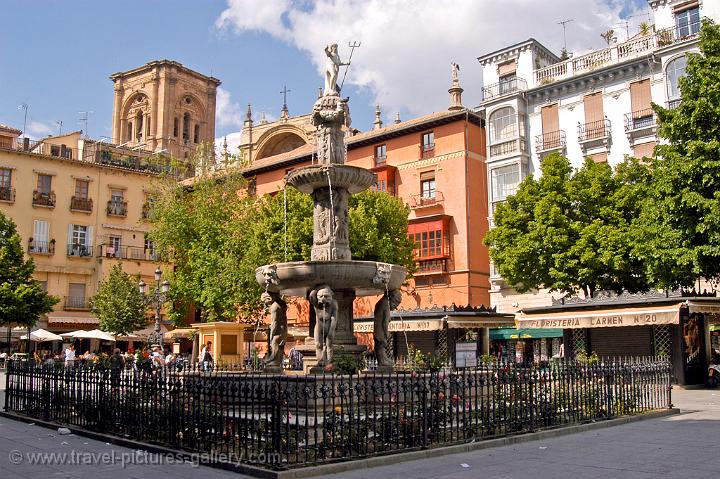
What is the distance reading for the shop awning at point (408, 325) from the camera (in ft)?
104

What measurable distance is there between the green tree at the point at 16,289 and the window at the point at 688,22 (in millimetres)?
35890

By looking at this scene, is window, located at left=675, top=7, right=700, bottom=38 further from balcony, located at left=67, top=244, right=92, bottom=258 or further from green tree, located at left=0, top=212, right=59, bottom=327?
balcony, located at left=67, top=244, right=92, bottom=258

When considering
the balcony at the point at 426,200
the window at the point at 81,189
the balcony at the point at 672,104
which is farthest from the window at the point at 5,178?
the balcony at the point at 672,104

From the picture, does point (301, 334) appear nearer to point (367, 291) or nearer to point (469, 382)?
point (367, 291)

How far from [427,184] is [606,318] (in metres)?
18.5

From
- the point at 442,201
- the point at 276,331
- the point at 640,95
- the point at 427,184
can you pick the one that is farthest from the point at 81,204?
the point at 276,331

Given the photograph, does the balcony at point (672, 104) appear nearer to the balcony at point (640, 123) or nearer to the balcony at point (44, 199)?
the balcony at point (640, 123)

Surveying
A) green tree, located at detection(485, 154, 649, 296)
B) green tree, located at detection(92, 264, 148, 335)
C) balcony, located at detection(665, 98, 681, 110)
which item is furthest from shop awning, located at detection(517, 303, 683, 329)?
green tree, located at detection(92, 264, 148, 335)

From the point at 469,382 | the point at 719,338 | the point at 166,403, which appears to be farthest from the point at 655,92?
the point at 166,403

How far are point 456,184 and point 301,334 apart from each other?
1228 centimetres

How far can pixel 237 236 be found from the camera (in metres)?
38.1

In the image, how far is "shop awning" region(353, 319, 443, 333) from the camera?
104 ft

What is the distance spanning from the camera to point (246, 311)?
125ft

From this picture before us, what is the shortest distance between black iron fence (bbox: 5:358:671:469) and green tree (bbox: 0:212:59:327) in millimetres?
24856
